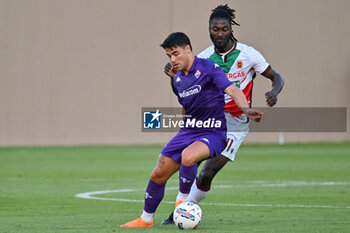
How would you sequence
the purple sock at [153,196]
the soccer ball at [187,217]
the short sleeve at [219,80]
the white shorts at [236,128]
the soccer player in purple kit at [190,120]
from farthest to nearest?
the white shorts at [236,128] < the purple sock at [153,196] < the soccer player in purple kit at [190,120] < the short sleeve at [219,80] < the soccer ball at [187,217]

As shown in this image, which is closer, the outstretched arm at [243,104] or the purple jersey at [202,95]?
the outstretched arm at [243,104]

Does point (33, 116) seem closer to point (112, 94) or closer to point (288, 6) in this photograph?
point (112, 94)

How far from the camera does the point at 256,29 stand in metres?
24.3

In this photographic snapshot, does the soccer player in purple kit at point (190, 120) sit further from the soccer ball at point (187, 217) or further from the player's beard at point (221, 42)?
the player's beard at point (221, 42)

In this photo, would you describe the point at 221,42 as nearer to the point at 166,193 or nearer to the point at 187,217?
the point at 187,217

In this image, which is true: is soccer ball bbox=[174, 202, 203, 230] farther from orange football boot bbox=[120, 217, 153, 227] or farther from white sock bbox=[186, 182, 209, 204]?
white sock bbox=[186, 182, 209, 204]

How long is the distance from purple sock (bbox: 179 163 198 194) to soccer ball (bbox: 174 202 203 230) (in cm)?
49

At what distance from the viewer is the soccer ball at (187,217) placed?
24.3ft

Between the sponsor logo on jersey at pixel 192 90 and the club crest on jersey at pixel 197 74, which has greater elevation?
the club crest on jersey at pixel 197 74

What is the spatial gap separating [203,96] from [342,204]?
289 centimetres

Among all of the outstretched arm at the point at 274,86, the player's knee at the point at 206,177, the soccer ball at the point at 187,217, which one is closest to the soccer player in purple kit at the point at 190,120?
the soccer ball at the point at 187,217

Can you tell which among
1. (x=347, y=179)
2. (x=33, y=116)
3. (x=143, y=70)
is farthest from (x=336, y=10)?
(x=347, y=179)

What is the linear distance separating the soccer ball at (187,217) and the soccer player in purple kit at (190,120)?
0.39 meters

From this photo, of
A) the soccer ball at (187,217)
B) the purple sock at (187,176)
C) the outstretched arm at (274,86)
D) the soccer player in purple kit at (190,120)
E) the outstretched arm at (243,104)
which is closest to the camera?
the outstretched arm at (243,104)
